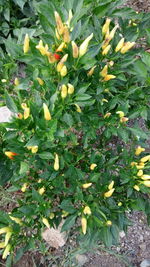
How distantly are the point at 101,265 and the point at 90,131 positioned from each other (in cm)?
167

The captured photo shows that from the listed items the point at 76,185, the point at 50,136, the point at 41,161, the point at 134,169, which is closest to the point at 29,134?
the point at 50,136

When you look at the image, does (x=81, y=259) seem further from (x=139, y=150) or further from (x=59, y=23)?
(x=59, y=23)

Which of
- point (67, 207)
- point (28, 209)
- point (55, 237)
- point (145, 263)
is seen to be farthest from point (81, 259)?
point (28, 209)

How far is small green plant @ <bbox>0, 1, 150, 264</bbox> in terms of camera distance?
1.79m

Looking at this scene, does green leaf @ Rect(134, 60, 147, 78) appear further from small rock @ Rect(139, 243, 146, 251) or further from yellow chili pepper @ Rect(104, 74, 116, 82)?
small rock @ Rect(139, 243, 146, 251)

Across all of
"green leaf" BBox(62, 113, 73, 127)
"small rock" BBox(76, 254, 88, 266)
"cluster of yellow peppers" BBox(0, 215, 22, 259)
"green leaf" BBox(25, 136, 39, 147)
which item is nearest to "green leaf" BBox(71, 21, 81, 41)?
"green leaf" BBox(62, 113, 73, 127)

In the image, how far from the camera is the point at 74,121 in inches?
80.7

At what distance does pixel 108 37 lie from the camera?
194 centimetres

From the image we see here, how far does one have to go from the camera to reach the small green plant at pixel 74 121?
179cm

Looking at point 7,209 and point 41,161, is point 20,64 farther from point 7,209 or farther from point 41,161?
point 41,161

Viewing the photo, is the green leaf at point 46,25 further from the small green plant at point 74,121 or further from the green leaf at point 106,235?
the green leaf at point 106,235

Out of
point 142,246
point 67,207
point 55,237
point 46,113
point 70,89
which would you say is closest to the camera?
point 46,113

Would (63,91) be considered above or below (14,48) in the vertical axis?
below

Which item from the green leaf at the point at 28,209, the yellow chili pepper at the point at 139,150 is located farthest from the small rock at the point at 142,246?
the green leaf at the point at 28,209
